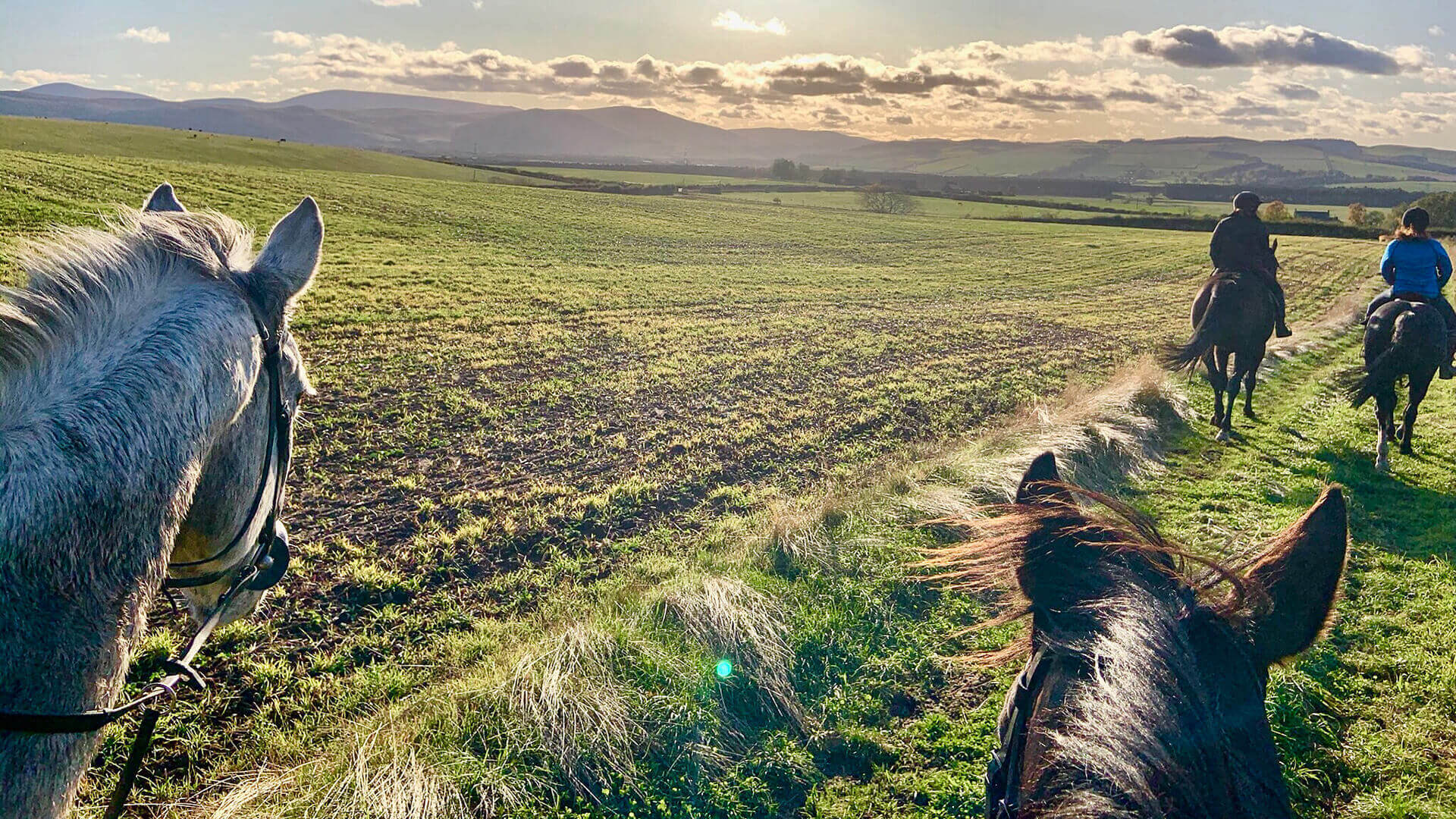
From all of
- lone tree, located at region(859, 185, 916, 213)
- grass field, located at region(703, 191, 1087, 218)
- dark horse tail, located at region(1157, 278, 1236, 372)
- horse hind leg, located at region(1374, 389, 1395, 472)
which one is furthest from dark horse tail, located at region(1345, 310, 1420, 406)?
lone tree, located at region(859, 185, 916, 213)

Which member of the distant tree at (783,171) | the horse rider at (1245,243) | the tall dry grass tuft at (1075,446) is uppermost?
the distant tree at (783,171)

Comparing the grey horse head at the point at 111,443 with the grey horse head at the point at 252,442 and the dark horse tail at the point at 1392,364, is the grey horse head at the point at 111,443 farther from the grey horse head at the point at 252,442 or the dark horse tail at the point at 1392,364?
the dark horse tail at the point at 1392,364

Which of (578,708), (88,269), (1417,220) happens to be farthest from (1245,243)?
(88,269)

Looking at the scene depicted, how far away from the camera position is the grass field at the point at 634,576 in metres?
3.64

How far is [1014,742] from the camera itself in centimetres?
184

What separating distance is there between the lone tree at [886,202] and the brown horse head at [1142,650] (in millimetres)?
68569

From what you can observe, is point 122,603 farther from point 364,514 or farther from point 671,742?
point 364,514

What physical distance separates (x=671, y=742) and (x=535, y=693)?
79cm

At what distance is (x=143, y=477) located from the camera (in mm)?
1591

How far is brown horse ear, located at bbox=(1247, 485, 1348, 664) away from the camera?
1.74m

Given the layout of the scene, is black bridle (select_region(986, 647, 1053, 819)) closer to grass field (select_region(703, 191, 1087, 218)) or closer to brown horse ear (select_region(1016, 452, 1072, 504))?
brown horse ear (select_region(1016, 452, 1072, 504))

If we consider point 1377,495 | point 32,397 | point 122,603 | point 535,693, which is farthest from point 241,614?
point 1377,495

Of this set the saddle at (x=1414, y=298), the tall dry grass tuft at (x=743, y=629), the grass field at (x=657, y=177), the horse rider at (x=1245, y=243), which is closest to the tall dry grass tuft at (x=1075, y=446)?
the horse rider at (x=1245, y=243)

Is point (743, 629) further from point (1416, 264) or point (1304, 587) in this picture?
point (1416, 264)
